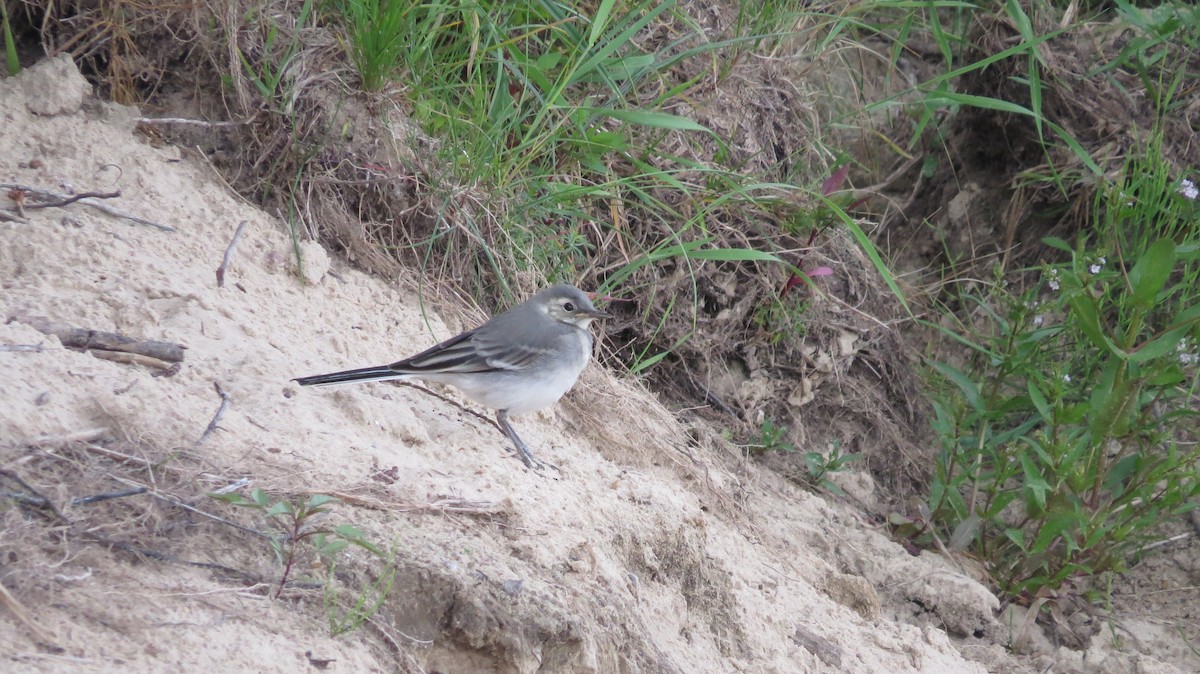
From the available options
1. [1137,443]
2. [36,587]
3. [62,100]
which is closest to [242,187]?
[62,100]

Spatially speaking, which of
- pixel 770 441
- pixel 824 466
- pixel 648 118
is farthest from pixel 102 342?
pixel 824 466

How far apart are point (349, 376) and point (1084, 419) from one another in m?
4.08

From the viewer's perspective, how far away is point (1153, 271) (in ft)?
16.9

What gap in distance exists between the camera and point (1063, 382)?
5.66 meters

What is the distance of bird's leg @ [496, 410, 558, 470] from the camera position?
4773 millimetres

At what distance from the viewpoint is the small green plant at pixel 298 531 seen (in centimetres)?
315

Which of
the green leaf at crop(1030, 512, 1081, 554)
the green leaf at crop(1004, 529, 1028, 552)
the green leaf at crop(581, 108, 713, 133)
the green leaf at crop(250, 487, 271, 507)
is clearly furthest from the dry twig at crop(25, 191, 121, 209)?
the green leaf at crop(1030, 512, 1081, 554)

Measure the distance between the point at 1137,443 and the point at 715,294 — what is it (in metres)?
2.43

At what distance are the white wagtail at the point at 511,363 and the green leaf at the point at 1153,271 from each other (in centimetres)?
251

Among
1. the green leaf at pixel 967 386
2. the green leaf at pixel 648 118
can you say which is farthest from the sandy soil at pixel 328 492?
the green leaf at pixel 648 118

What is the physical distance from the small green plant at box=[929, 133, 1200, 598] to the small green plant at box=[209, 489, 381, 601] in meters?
3.57

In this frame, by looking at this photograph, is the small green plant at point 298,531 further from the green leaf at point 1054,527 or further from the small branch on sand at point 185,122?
the green leaf at point 1054,527

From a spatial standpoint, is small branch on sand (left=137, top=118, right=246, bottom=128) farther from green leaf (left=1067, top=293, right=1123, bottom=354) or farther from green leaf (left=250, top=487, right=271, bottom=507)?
green leaf (left=1067, top=293, right=1123, bottom=354)

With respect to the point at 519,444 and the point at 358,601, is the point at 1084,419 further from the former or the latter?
the point at 358,601
